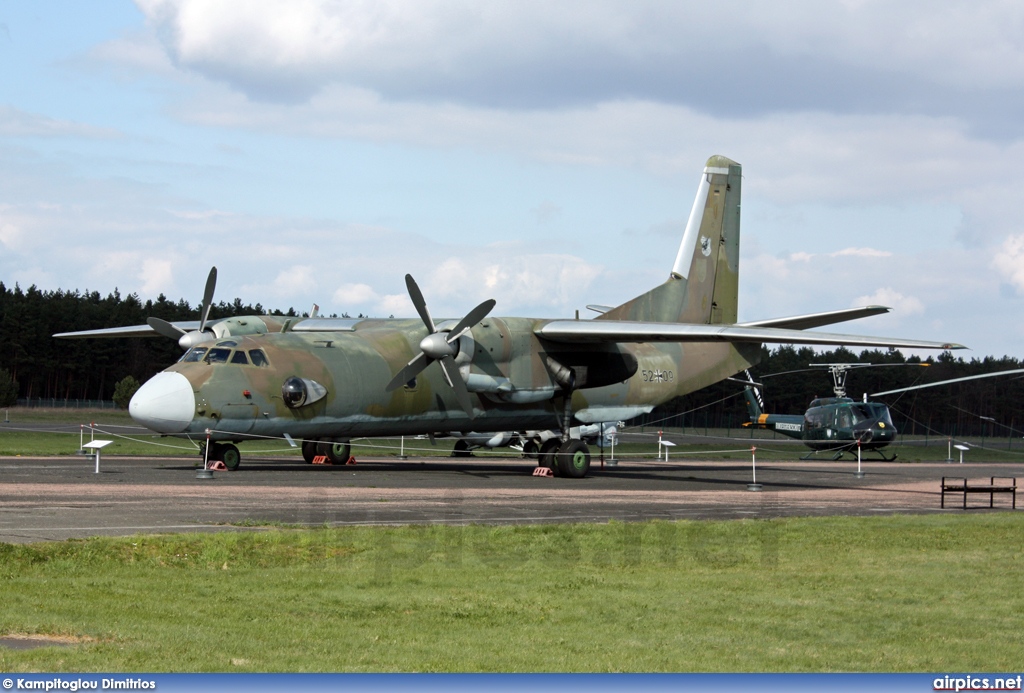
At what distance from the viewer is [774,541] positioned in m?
16.3

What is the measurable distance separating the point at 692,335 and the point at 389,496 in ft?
36.6

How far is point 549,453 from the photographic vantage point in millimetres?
33219

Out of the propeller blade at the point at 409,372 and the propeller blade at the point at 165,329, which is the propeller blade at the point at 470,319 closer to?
the propeller blade at the point at 409,372

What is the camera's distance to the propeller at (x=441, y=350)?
29.4 metres

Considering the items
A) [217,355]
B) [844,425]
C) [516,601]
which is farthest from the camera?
[844,425]

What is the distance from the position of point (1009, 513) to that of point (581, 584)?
13.2 m

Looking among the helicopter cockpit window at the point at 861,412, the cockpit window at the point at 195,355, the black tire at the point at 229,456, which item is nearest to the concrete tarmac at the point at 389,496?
the black tire at the point at 229,456

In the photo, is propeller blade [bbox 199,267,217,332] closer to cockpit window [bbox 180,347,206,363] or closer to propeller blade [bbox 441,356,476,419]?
cockpit window [bbox 180,347,206,363]

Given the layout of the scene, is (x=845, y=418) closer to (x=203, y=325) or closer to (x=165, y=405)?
(x=203, y=325)

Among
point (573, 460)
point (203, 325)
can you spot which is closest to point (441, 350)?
point (573, 460)

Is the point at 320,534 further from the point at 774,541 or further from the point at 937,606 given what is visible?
the point at 937,606

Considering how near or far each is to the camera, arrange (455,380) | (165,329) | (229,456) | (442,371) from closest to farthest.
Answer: (229,456) < (455,380) < (442,371) < (165,329)

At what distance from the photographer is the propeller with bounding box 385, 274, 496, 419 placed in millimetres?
29375

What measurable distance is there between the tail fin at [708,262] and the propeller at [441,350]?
8.71m
